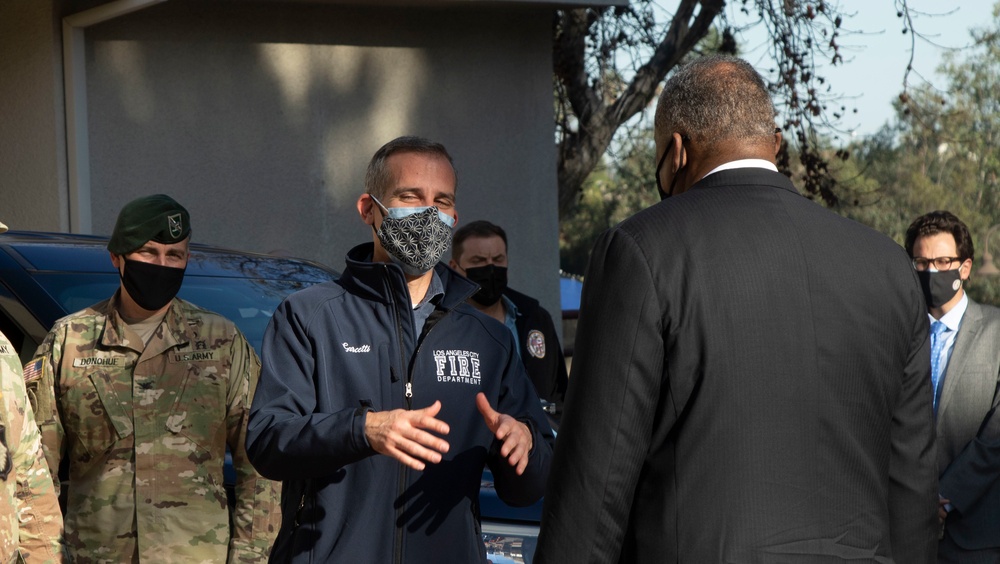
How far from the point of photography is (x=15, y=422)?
2.63 m

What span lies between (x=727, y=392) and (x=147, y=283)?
2.12 metres

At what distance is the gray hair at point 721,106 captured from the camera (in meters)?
2.32

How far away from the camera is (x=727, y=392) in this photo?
7.02 ft

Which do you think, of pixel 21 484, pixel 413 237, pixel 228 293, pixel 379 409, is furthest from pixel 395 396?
pixel 228 293

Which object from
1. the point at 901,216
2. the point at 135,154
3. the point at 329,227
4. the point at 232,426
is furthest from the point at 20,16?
the point at 901,216

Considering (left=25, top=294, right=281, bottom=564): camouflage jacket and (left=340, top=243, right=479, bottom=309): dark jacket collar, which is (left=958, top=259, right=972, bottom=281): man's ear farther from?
(left=25, top=294, right=281, bottom=564): camouflage jacket

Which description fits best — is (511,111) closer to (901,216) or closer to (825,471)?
(825,471)

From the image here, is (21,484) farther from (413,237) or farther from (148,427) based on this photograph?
(413,237)

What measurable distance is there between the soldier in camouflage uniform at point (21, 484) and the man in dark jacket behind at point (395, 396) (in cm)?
52

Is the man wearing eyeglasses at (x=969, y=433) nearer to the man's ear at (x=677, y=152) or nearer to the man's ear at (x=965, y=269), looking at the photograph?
the man's ear at (x=965, y=269)

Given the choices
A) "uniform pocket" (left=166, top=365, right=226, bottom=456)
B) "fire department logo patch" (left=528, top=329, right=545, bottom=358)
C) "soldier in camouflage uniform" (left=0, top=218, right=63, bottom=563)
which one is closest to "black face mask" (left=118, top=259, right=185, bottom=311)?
"uniform pocket" (left=166, top=365, right=226, bottom=456)

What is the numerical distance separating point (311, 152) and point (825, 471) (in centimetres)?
702

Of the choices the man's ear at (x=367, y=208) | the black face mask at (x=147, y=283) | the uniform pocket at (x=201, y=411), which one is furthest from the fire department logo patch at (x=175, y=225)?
the man's ear at (x=367, y=208)

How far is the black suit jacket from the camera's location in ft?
7.02
